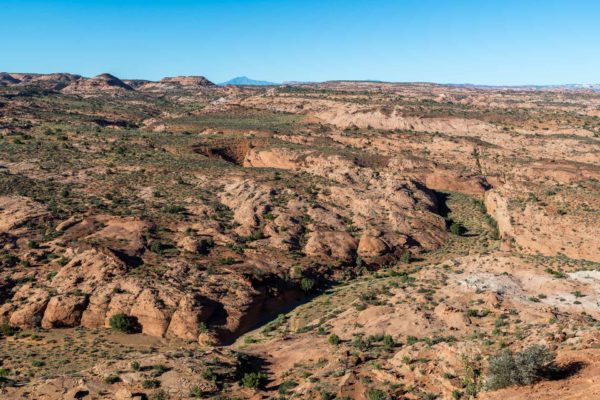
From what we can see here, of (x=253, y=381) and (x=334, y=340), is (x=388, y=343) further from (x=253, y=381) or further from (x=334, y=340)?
(x=253, y=381)

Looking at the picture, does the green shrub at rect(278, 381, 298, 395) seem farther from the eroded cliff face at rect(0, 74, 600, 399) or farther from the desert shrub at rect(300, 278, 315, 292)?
the desert shrub at rect(300, 278, 315, 292)

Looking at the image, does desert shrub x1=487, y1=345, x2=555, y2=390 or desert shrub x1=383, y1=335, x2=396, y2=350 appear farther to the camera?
desert shrub x1=383, y1=335, x2=396, y2=350

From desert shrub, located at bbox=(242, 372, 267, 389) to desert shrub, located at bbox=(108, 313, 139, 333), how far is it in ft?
37.1

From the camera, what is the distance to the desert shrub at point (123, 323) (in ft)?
96.2

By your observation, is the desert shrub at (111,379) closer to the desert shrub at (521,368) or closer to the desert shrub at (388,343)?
the desert shrub at (388,343)

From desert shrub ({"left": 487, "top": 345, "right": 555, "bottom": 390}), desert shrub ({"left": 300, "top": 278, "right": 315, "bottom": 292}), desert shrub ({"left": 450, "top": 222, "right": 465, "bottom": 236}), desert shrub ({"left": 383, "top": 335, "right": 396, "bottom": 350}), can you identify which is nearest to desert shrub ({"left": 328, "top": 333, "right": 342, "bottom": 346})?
desert shrub ({"left": 383, "top": 335, "right": 396, "bottom": 350})

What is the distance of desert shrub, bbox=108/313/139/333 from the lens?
29.3 metres

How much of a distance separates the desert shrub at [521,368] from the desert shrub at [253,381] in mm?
10307

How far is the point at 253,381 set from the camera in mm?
21375

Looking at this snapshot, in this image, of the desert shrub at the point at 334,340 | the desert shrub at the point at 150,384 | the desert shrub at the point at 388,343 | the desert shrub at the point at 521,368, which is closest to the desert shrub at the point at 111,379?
the desert shrub at the point at 150,384

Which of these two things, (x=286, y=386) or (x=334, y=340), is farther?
(x=334, y=340)

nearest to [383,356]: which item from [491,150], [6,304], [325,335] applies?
[325,335]

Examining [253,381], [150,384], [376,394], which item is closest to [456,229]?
[253,381]

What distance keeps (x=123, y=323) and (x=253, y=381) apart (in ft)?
40.1
